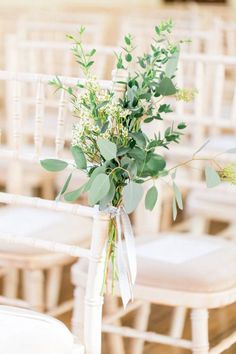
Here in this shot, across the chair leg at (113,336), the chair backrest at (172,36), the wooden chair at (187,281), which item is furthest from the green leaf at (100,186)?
the chair backrest at (172,36)

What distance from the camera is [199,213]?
9.30ft

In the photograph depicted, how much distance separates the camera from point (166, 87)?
4.50 feet

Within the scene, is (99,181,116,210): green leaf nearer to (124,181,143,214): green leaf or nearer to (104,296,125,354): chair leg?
(124,181,143,214): green leaf

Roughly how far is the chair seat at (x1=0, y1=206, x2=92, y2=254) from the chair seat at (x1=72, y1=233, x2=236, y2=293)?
221mm

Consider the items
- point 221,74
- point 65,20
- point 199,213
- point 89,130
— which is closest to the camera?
point 89,130

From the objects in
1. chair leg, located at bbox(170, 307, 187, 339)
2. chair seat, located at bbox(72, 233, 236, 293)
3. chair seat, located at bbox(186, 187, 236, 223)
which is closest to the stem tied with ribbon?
chair seat, located at bbox(72, 233, 236, 293)

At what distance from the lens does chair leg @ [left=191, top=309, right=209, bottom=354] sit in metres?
1.90

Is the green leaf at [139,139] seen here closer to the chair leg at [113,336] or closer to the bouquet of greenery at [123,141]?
the bouquet of greenery at [123,141]

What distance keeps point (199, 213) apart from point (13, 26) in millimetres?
2362

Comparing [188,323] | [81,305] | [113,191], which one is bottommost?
[188,323]

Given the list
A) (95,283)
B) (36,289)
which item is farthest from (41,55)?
(95,283)

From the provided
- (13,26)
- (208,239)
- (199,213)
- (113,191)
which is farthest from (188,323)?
(13,26)

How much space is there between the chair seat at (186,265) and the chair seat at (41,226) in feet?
0.72

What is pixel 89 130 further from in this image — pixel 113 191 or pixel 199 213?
pixel 199 213
